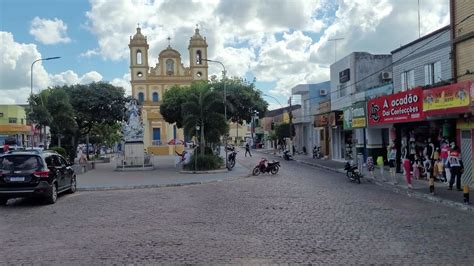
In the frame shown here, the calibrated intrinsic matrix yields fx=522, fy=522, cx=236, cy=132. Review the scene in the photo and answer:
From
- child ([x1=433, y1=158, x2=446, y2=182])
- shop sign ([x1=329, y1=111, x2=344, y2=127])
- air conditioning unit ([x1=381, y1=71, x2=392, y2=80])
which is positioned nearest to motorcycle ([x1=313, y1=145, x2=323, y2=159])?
shop sign ([x1=329, y1=111, x2=344, y2=127])

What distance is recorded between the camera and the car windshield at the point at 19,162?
617 inches

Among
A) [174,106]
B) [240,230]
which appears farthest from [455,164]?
[174,106]

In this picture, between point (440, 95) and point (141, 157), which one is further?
point (141, 157)

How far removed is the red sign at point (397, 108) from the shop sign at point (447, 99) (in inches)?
35.1

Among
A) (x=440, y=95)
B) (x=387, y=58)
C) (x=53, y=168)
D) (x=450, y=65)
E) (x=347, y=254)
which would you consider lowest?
(x=347, y=254)

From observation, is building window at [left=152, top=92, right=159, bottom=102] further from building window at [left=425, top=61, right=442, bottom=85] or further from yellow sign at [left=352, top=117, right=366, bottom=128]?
building window at [left=425, top=61, right=442, bottom=85]

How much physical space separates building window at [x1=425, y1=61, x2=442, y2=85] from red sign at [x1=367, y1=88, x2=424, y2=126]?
1.64 meters

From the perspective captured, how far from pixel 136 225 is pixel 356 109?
70.3 feet

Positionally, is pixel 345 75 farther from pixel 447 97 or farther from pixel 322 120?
pixel 447 97

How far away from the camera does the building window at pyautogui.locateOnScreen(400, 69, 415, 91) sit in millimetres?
25469

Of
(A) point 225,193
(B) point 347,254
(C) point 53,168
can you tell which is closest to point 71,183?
(C) point 53,168

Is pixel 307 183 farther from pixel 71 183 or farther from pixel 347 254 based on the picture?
pixel 347 254

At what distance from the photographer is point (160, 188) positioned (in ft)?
71.4

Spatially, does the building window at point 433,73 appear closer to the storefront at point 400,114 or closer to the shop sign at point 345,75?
the storefront at point 400,114
